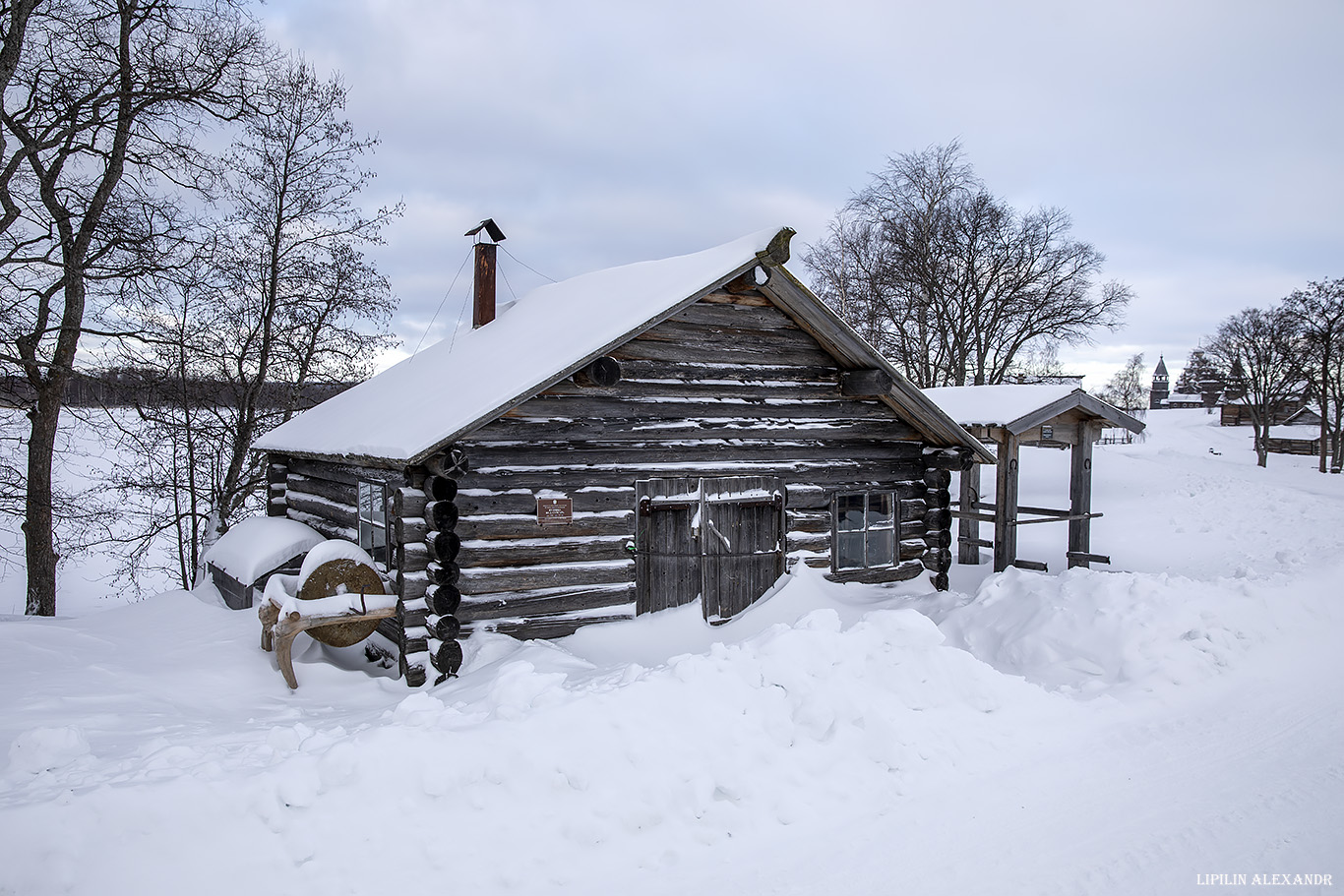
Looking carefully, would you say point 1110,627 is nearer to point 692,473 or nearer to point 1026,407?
point 692,473

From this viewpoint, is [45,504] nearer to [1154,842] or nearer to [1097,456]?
[1154,842]

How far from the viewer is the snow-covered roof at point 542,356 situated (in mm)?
7965

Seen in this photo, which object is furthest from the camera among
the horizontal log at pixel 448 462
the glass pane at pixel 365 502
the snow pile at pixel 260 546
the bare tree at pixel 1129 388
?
the bare tree at pixel 1129 388

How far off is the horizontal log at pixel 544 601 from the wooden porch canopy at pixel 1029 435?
23.0ft

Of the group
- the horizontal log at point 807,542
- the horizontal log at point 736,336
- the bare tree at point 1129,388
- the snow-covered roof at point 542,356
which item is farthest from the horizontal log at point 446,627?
the bare tree at point 1129,388

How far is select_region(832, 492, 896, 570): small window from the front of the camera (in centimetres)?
1084

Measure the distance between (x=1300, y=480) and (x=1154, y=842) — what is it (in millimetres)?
32961

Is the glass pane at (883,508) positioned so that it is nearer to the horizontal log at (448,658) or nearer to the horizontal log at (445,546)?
the horizontal log at (445,546)

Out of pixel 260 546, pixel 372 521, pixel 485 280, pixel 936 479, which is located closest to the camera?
pixel 372 521

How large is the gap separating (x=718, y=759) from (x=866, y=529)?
654 centimetres

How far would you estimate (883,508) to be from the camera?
446 inches

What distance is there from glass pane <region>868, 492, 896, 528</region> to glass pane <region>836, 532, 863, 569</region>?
1.31ft

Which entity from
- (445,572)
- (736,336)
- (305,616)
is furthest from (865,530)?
(305,616)

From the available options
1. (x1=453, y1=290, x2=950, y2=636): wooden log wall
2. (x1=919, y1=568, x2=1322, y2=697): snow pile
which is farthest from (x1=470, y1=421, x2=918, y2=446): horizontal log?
(x1=919, y1=568, x2=1322, y2=697): snow pile
